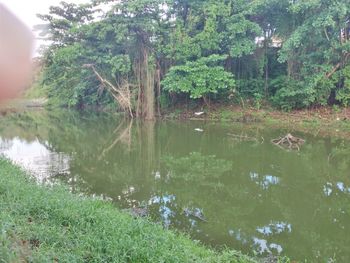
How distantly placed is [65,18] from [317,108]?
14975mm

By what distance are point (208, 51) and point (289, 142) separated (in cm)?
949

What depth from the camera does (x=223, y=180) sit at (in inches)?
320

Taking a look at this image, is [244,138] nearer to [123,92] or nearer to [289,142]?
[289,142]

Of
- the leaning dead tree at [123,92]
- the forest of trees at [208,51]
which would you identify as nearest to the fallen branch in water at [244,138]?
the forest of trees at [208,51]

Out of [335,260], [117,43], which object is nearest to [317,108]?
[117,43]

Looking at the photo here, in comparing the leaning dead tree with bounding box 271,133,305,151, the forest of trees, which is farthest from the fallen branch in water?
the forest of trees

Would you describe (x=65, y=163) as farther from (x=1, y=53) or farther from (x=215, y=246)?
(x=1, y=53)

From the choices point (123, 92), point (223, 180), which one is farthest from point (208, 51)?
point (223, 180)

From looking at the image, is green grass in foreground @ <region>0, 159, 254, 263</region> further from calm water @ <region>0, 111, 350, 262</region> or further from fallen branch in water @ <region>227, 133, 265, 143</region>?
fallen branch in water @ <region>227, 133, 265, 143</region>

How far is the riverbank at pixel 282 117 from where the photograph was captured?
594 inches

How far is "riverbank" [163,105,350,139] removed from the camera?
15.1 m

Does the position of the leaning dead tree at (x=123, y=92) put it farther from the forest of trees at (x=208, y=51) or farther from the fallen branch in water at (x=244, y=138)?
the fallen branch in water at (x=244, y=138)

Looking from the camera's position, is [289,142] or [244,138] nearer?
[289,142]

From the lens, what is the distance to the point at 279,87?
1934cm
